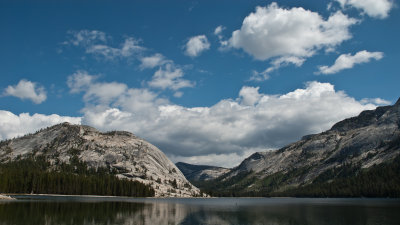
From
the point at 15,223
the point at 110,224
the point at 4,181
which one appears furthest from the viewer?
the point at 4,181

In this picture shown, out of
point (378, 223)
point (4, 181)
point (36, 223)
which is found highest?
point (4, 181)

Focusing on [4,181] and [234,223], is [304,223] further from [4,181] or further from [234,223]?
[4,181]

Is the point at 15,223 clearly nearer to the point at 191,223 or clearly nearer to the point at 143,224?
the point at 143,224

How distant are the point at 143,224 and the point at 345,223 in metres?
45.6

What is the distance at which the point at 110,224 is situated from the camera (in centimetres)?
6550

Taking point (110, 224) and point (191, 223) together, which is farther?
point (191, 223)

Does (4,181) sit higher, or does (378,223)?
(4,181)

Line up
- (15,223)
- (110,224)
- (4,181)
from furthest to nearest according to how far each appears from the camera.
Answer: (4,181) < (110,224) < (15,223)

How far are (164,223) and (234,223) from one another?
1590 centimetres

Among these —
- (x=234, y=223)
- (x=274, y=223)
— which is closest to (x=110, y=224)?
(x=234, y=223)

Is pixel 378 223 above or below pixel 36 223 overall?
below

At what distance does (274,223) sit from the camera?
7631 centimetres

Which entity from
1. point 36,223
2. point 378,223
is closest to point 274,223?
point 378,223

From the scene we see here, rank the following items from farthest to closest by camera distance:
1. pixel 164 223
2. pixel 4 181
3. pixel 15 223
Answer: pixel 4 181 < pixel 164 223 < pixel 15 223
